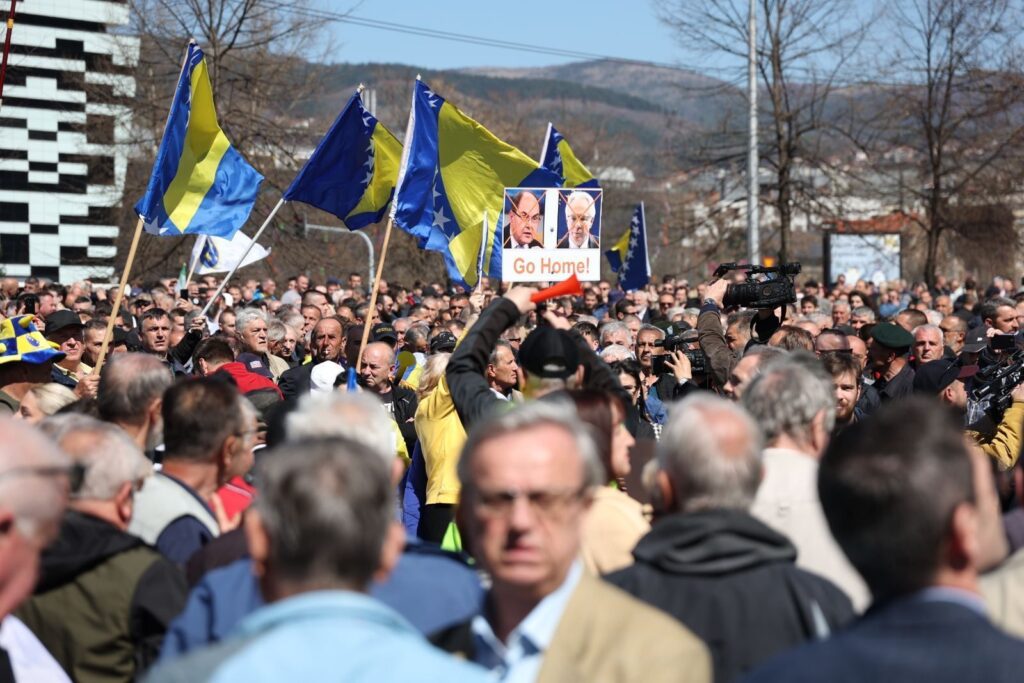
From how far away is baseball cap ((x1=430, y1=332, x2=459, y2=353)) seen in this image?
10.5 meters

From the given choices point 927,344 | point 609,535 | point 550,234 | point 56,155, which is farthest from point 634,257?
point 56,155

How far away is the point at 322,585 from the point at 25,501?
0.79 meters

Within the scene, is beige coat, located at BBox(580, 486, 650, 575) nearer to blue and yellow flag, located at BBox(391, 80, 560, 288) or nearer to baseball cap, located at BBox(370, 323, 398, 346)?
blue and yellow flag, located at BBox(391, 80, 560, 288)

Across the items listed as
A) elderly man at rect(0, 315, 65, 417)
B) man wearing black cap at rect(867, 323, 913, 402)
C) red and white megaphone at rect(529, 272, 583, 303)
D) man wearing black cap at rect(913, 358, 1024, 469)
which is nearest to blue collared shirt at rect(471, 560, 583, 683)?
red and white megaphone at rect(529, 272, 583, 303)

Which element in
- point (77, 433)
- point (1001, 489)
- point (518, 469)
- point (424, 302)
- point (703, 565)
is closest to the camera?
point (518, 469)

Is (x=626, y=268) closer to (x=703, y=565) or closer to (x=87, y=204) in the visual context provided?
(x=703, y=565)

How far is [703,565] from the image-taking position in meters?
3.48

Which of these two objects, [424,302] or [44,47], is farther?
[44,47]

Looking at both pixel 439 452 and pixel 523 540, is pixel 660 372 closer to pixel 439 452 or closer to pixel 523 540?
pixel 439 452

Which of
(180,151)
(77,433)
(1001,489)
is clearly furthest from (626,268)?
(77,433)

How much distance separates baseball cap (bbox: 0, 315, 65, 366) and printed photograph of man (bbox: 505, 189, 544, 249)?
11.6 feet

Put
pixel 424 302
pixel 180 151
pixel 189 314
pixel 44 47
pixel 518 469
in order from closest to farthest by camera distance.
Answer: pixel 518 469 < pixel 180 151 < pixel 189 314 < pixel 424 302 < pixel 44 47

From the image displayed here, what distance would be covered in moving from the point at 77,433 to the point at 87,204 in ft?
109

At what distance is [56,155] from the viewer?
3525 cm
